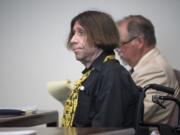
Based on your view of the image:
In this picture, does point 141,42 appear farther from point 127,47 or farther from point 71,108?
point 71,108

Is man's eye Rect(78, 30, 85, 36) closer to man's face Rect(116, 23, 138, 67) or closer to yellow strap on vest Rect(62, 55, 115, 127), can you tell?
yellow strap on vest Rect(62, 55, 115, 127)

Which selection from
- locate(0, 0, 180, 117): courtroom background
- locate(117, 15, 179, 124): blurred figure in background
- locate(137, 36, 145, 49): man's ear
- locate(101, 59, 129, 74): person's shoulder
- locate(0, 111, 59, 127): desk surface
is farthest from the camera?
locate(0, 0, 180, 117): courtroom background

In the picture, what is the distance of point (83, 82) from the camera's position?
1399mm

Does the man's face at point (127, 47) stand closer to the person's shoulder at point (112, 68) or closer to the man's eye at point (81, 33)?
the man's eye at point (81, 33)

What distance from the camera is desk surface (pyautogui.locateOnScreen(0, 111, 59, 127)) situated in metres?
1.22

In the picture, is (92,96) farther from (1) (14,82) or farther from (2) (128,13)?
(1) (14,82)

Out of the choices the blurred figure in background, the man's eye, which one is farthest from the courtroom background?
the man's eye

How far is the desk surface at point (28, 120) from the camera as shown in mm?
1217

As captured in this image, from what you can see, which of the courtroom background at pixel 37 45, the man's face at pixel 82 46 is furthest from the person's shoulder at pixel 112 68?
the courtroom background at pixel 37 45

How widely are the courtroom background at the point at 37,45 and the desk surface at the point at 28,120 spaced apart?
781 mm

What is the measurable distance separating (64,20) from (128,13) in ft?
1.65

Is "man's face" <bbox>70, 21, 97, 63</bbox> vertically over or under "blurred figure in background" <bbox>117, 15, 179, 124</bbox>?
over

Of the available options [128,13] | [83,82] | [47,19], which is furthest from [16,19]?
[83,82]

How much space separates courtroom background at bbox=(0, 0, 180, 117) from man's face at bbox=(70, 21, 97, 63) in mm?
947
